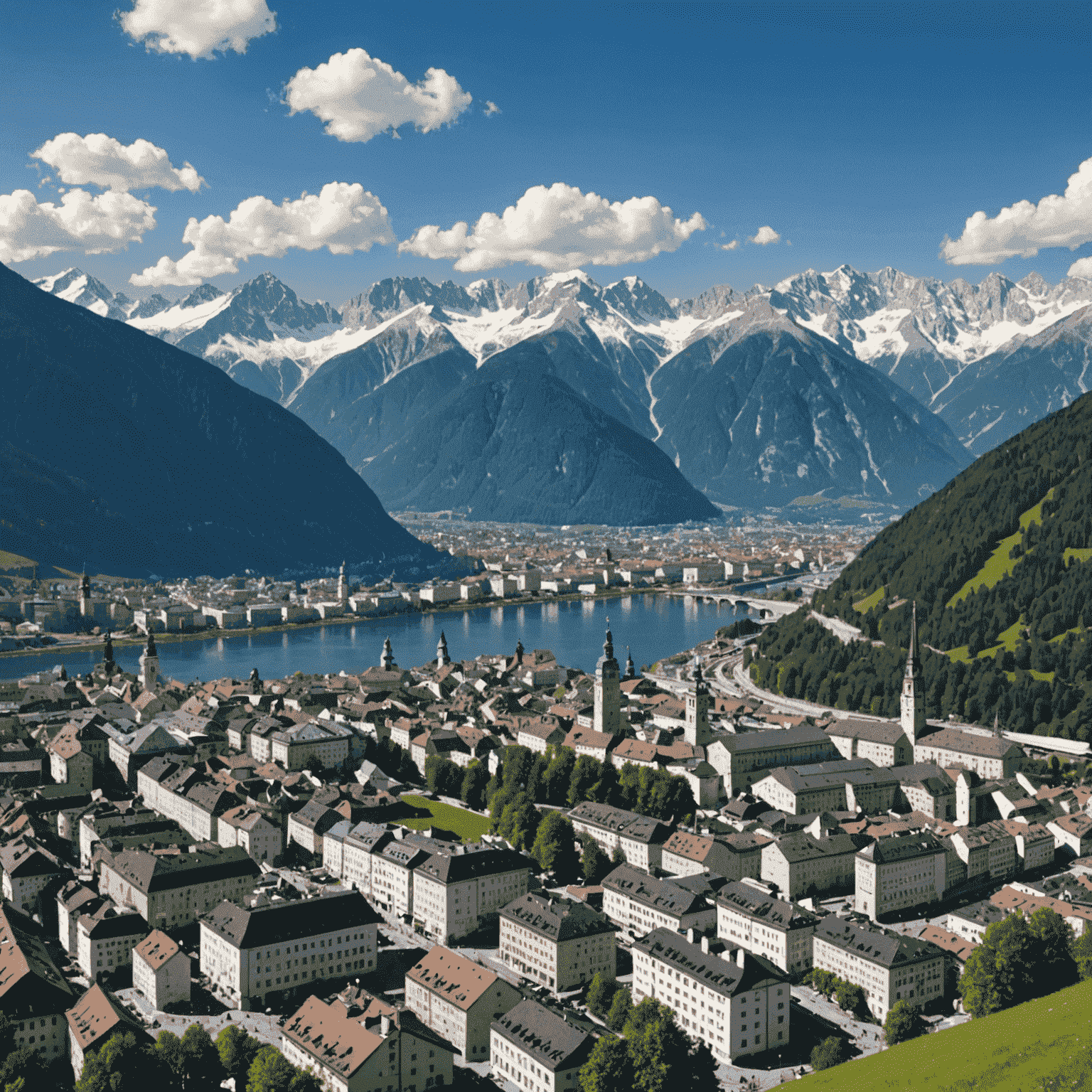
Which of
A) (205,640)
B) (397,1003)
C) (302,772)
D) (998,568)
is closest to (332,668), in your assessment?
(205,640)

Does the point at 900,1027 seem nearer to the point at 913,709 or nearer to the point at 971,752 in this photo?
the point at 971,752

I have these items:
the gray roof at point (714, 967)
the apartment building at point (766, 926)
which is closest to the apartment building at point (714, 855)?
the apartment building at point (766, 926)

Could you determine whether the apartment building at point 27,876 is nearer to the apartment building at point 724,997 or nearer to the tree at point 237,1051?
the tree at point 237,1051

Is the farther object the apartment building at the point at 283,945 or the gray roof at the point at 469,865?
the gray roof at the point at 469,865

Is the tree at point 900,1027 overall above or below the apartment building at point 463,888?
below

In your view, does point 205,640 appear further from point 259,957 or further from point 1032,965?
point 1032,965

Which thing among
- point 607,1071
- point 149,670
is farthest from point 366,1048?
point 149,670

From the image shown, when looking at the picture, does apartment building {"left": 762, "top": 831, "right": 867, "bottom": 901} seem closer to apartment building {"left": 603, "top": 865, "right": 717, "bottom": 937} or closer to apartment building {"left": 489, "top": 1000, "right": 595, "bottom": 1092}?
apartment building {"left": 603, "top": 865, "right": 717, "bottom": 937}
